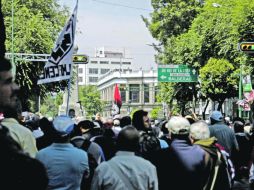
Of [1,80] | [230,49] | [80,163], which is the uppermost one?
[230,49]

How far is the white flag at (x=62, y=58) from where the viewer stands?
38.6ft

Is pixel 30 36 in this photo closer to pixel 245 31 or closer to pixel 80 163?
pixel 245 31

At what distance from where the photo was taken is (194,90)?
48.1 meters

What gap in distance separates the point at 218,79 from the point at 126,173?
37929 mm

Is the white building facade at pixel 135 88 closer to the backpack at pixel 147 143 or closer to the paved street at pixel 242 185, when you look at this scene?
the paved street at pixel 242 185

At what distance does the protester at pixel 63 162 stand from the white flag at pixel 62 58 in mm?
5732

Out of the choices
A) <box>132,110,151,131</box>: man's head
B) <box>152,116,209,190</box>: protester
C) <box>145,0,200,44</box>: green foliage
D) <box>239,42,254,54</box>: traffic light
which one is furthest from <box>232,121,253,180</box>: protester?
<box>145,0,200,44</box>: green foliage

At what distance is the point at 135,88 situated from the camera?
135 meters

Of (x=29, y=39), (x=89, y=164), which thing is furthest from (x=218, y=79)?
(x=89, y=164)

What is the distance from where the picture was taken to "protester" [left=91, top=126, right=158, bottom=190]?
5.20m

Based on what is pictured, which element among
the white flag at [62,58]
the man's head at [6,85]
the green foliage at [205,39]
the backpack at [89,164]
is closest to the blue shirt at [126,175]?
the backpack at [89,164]

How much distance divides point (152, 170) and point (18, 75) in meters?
32.7

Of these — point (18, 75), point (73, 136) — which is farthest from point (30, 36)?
point (73, 136)

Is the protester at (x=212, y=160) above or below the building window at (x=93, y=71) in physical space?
below
